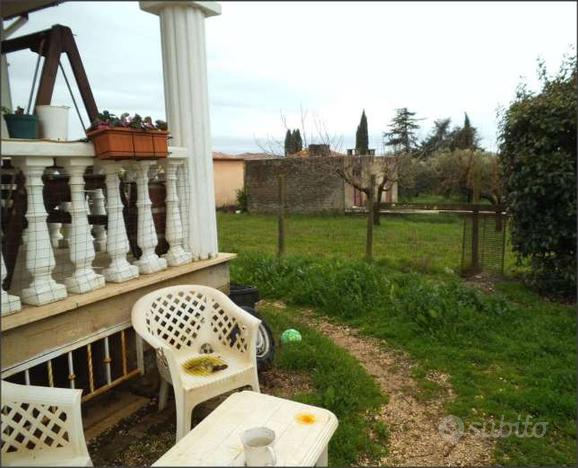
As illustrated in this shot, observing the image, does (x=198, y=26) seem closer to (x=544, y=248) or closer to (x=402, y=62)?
(x=402, y=62)

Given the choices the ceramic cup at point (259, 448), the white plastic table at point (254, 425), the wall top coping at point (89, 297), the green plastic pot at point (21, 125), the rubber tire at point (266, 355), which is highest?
the green plastic pot at point (21, 125)

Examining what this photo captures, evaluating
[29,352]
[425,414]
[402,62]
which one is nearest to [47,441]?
[29,352]

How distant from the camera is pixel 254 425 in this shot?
1.87 meters

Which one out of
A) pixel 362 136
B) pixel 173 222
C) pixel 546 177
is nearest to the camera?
pixel 173 222

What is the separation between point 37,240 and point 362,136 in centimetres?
828

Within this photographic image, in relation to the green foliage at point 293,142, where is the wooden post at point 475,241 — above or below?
below

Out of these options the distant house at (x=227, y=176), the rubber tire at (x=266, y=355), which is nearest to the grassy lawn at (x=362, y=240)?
the rubber tire at (x=266, y=355)

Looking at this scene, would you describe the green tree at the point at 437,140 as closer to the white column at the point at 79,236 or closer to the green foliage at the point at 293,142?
the green foliage at the point at 293,142

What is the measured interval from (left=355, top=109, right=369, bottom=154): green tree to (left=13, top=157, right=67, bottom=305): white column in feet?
26.4

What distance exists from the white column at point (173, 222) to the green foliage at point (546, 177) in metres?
3.99

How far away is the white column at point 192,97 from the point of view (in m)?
2.97

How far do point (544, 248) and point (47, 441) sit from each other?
5.21 m

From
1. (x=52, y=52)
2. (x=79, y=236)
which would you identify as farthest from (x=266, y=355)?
(x=52, y=52)

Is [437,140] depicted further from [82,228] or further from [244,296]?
[82,228]
